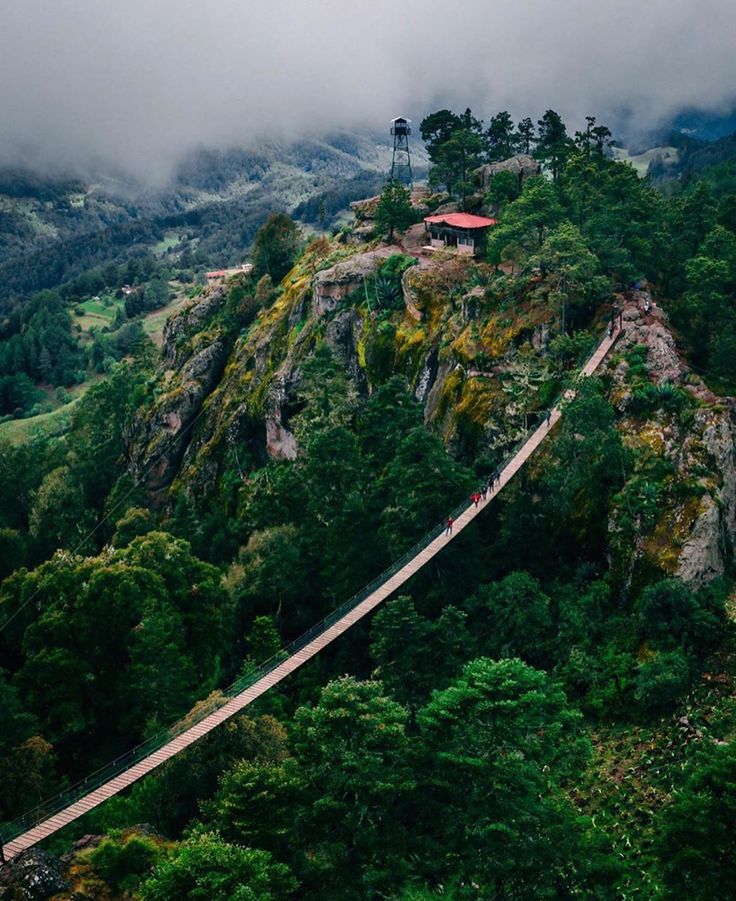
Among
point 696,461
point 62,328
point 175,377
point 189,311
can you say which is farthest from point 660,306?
point 62,328

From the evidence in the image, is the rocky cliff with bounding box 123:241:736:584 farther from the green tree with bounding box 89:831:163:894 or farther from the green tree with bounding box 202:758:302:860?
the green tree with bounding box 89:831:163:894

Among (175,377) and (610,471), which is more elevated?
(175,377)

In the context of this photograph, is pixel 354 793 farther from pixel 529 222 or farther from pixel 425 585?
pixel 529 222

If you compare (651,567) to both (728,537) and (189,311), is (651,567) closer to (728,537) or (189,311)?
(728,537)

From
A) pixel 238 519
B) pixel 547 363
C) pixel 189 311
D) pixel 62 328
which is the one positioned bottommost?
pixel 238 519

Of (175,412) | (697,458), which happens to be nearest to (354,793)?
(697,458)

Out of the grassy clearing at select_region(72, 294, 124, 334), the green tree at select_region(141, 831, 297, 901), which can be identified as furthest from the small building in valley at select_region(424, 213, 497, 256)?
the grassy clearing at select_region(72, 294, 124, 334)
